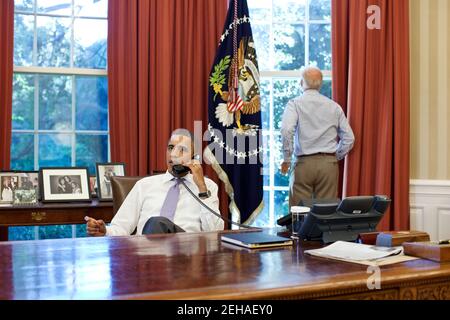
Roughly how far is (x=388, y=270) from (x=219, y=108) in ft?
8.76

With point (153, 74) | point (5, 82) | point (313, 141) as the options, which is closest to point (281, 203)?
point (313, 141)

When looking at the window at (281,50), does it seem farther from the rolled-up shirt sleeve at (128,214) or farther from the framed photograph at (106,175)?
the rolled-up shirt sleeve at (128,214)

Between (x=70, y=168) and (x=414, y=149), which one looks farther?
(x=414, y=149)

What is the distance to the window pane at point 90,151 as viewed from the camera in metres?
4.11

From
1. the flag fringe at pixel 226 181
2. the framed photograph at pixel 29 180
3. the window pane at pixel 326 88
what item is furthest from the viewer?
the window pane at pixel 326 88

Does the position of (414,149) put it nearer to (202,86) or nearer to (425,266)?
(202,86)

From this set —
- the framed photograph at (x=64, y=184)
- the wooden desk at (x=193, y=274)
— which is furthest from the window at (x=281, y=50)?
the wooden desk at (x=193, y=274)

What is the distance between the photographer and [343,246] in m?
1.74

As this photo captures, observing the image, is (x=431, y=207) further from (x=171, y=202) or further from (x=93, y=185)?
(x=93, y=185)

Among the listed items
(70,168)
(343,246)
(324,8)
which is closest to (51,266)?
(343,246)

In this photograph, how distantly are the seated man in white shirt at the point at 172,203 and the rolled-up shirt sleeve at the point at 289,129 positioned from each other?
1341mm

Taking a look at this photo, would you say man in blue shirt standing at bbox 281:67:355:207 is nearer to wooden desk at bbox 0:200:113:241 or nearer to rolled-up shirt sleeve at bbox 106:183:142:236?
wooden desk at bbox 0:200:113:241

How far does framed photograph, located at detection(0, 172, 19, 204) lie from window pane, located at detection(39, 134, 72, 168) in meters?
0.55

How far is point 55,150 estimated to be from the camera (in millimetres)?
4051
